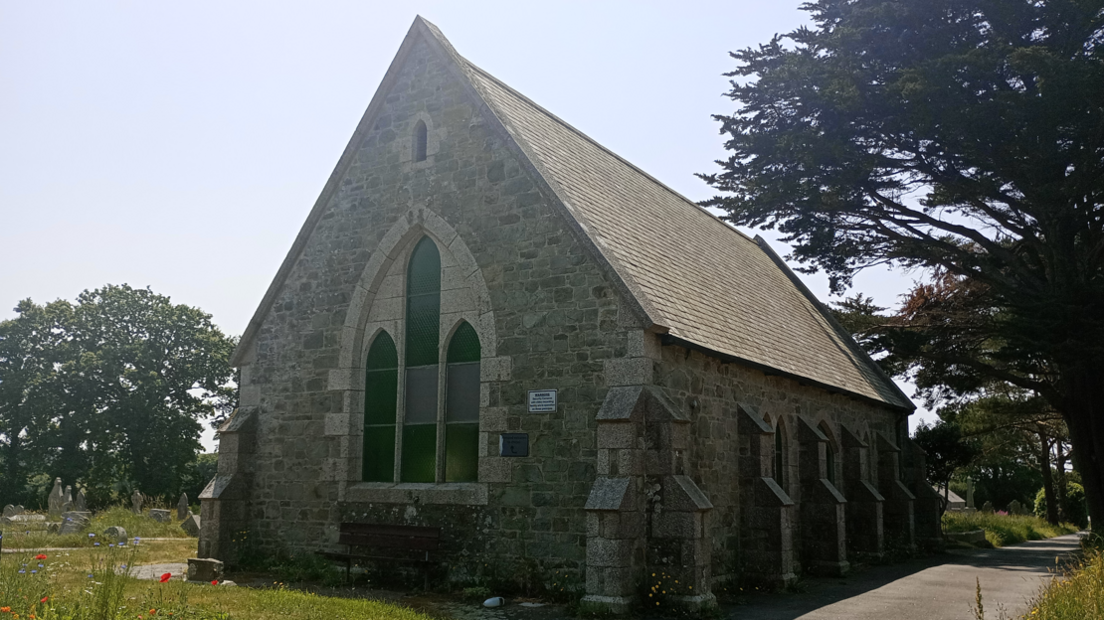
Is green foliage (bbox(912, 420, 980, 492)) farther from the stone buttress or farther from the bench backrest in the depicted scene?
the bench backrest

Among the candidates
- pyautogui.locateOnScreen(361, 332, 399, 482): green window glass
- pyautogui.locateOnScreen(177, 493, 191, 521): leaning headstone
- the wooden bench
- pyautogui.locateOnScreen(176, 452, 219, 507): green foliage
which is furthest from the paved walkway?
pyautogui.locateOnScreen(176, 452, 219, 507): green foliage

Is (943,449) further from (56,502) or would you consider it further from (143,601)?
(56,502)

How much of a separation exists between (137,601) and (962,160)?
19411mm

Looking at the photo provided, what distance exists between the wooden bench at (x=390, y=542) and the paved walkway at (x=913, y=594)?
4.50m

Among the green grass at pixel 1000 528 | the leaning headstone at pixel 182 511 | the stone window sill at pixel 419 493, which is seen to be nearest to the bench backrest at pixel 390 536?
the stone window sill at pixel 419 493

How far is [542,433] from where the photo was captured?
12.6 metres

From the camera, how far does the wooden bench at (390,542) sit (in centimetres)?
1305

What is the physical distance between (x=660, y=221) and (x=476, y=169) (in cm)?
516

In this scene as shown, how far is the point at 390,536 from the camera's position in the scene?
13.5m

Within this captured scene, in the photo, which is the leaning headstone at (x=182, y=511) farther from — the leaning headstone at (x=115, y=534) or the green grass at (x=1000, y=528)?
the green grass at (x=1000, y=528)

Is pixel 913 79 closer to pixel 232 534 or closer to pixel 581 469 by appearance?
pixel 581 469

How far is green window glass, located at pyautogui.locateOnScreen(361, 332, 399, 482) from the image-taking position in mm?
14594

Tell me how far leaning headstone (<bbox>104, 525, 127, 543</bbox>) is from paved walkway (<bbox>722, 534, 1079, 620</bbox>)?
1286 centimetres

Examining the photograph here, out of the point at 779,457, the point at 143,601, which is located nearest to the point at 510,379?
the point at 143,601
